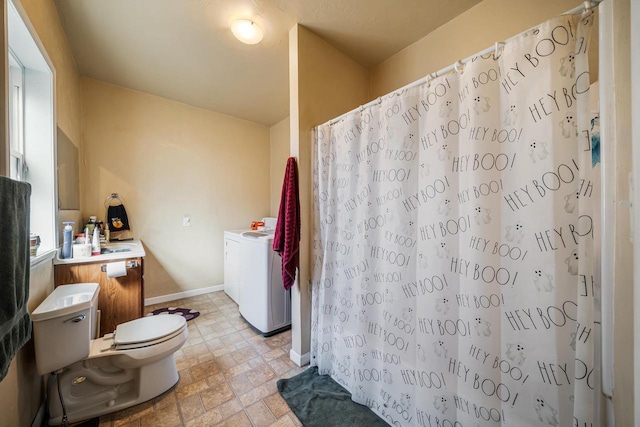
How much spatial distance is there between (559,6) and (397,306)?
1908 mm

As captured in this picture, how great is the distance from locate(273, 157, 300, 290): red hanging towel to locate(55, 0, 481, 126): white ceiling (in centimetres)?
106

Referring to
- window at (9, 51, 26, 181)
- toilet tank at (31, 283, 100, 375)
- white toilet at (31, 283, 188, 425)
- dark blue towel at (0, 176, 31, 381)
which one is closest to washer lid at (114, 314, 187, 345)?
white toilet at (31, 283, 188, 425)

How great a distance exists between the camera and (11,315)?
77cm

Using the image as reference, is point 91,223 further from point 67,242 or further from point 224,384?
point 224,384

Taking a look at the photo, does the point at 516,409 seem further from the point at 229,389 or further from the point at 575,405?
the point at 229,389

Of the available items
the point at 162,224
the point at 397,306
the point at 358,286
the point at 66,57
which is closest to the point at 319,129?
the point at 358,286

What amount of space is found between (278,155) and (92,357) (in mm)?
2903

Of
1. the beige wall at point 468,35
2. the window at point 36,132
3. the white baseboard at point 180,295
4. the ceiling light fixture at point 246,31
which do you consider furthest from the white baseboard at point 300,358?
the ceiling light fixture at point 246,31

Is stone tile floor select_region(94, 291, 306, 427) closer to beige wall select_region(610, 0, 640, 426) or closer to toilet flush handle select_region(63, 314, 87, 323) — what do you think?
toilet flush handle select_region(63, 314, 87, 323)

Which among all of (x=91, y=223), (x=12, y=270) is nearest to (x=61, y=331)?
(x=12, y=270)

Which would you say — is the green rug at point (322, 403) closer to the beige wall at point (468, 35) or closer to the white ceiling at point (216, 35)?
the beige wall at point (468, 35)

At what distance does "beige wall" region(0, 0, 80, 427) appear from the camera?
97cm

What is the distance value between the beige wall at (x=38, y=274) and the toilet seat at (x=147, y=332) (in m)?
0.34

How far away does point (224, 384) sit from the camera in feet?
5.05
